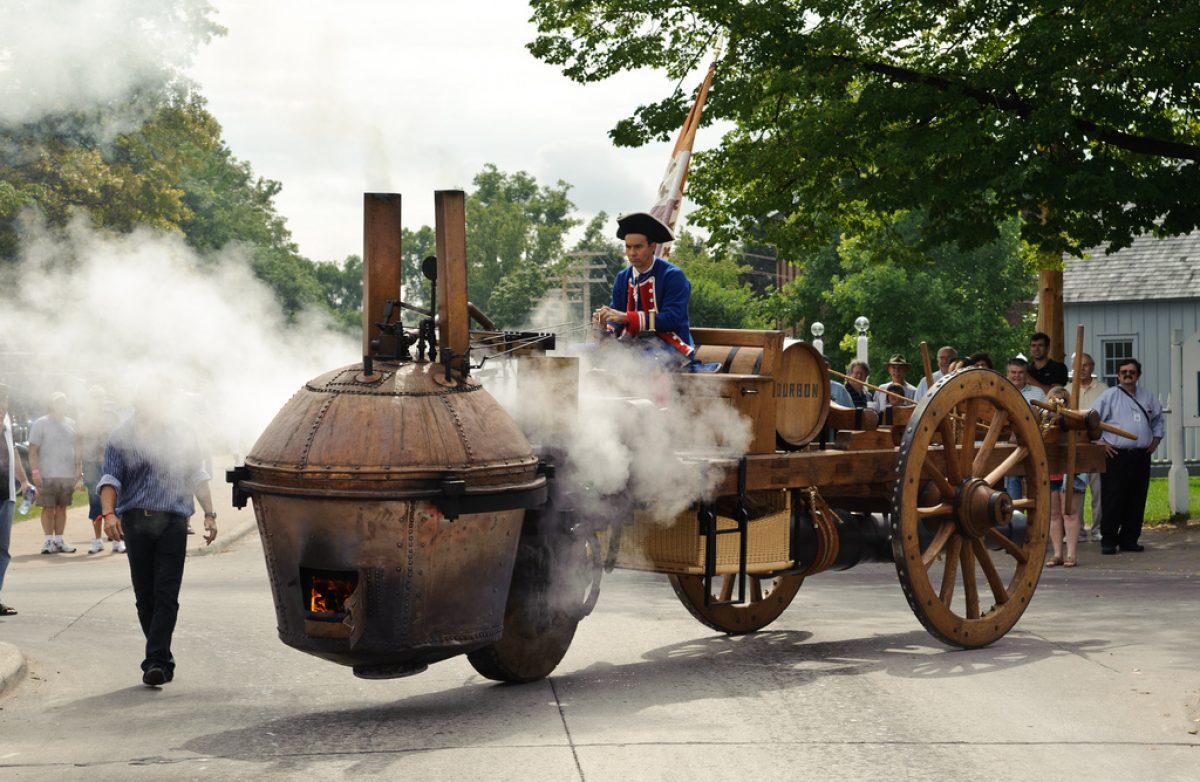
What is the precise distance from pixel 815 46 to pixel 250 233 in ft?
163

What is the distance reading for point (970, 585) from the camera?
9227 millimetres

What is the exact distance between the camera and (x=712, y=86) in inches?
725

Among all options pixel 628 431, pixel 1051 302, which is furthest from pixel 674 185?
pixel 1051 302

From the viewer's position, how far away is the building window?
113 feet

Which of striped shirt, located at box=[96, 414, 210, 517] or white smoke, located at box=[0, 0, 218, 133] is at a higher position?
white smoke, located at box=[0, 0, 218, 133]

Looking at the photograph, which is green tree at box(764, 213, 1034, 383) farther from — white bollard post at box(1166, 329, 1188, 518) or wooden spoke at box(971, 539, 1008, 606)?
wooden spoke at box(971, 539, 1008, 606)

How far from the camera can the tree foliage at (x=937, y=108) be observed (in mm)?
15281

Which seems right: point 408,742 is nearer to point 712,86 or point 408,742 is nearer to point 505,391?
point 505,391

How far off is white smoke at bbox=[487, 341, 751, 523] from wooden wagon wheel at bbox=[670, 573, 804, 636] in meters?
1.25

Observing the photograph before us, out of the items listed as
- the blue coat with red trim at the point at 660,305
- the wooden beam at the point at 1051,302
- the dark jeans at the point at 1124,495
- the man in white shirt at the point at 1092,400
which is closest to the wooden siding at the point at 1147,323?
the wooden beam at the point at 1051,302

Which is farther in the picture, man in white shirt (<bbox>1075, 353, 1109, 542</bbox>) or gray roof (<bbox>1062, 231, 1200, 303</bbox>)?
gray roof (<bbox>1062, 231, 1200, 303</bbox>)

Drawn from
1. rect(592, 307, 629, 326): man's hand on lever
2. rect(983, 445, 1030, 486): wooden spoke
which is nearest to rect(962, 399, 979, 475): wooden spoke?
rect(983, 445, 1030, 486): wooden spoke

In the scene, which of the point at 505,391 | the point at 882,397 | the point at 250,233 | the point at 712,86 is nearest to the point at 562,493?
the point at 505,391

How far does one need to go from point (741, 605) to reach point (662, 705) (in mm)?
2436
